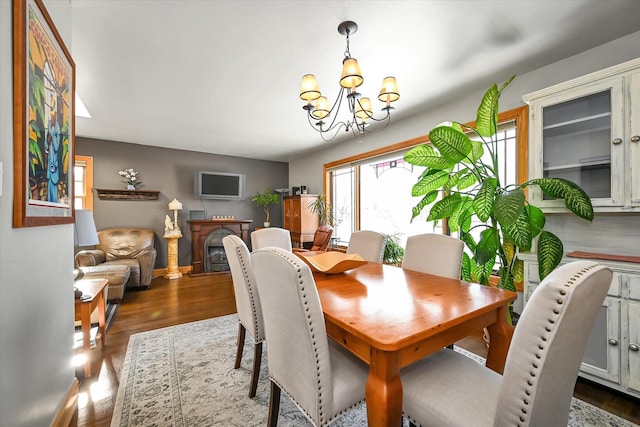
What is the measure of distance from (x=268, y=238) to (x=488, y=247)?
195 centimetres

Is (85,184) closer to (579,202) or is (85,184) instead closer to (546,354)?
(546,354)

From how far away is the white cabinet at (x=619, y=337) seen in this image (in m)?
1.63

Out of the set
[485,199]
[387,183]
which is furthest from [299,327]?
[387,183]

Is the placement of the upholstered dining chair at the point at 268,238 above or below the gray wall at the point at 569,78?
below

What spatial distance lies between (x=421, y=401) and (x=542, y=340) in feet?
1.67

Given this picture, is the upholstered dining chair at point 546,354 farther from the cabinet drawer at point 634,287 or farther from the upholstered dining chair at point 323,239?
the upholstered dining chair at point 323,239

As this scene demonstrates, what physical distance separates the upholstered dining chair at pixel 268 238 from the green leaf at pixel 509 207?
5.99ft

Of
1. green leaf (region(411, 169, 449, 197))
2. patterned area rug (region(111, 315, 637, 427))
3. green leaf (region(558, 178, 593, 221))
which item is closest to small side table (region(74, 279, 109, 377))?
patterned area rug (region(111, 315, 637, 427))

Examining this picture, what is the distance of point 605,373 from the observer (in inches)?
68.5

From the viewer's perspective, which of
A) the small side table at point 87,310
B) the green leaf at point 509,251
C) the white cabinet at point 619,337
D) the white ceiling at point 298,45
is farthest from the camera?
the green leaf at point 509,251

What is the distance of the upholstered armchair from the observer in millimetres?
4012

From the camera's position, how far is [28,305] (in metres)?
1.10

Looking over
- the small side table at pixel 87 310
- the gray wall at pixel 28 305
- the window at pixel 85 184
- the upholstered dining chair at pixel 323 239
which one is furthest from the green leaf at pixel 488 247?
the window at pixel 85 184

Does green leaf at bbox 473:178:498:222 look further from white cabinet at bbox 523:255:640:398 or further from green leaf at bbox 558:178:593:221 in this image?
white cabinet at bbox 523:255:640:398
